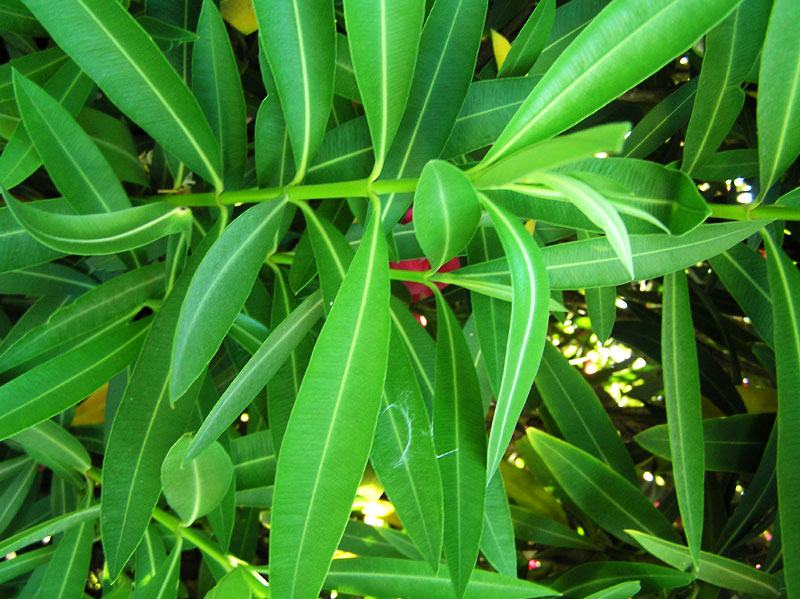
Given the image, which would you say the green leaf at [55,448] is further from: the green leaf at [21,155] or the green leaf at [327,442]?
the green leaf at [327,442]

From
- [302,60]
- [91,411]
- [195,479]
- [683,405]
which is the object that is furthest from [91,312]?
[683,405]

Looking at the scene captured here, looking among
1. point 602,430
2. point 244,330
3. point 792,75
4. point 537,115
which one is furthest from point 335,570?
point 792,75

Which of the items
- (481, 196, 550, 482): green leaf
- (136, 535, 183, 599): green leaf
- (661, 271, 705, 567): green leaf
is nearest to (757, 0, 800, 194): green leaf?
(661, 271, 705, 567): green leaf

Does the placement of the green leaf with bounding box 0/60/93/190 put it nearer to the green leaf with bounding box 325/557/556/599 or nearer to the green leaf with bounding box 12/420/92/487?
the green leaf with bounding box 12/420/92/487

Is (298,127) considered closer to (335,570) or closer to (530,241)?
(530,241)

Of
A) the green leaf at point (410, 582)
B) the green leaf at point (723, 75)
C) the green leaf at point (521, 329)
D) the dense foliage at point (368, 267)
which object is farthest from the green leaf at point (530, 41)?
the green leaf at point (410, 582)

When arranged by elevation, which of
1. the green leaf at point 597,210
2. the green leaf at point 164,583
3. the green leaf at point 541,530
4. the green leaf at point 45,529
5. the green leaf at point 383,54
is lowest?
the green leaf at point 164,583

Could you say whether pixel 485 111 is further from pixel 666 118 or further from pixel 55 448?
pixel 55 448
